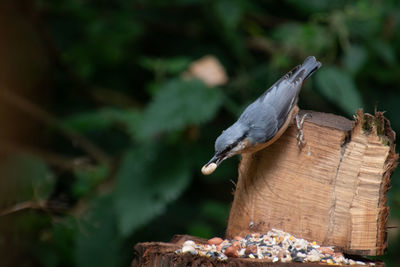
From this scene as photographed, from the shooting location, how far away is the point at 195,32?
639 cm

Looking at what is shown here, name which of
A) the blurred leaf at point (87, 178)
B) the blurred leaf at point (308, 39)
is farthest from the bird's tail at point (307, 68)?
the blurred leaf at point (87, 178)

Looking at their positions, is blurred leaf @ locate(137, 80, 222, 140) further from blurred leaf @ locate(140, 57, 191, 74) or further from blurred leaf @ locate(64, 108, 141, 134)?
blurred leaf @ locate(64, 108, 141, 134)

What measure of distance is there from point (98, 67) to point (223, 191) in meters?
2.06

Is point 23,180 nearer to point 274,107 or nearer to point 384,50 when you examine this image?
point 274,107

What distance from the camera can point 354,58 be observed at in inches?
208

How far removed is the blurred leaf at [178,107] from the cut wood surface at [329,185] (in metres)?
1.55

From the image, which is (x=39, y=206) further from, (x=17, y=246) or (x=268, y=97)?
(x=268, y=97)

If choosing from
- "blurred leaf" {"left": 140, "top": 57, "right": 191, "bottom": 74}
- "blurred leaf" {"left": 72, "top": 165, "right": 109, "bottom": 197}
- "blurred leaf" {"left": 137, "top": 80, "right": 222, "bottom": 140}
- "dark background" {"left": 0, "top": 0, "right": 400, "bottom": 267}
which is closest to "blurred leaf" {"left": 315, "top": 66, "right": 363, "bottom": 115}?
"dark background" {"left": 0, "top": 0, "right": 400, "bottom": 267}

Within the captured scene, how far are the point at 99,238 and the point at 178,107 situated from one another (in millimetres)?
1393

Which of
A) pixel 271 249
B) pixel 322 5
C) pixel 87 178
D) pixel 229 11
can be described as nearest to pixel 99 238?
pixel 87 178

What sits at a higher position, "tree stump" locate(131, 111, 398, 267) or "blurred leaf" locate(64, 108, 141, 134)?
"blurred leaf" locate(64, 108, 141, 134)

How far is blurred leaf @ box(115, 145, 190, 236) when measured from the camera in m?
4.67

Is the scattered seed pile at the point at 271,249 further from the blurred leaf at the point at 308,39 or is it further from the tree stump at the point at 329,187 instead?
the blurred leaf at the point at 308,39

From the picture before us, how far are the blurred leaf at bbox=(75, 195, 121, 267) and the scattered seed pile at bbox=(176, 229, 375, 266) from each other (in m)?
2.24
